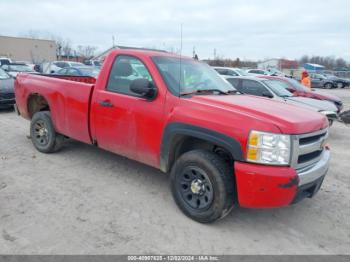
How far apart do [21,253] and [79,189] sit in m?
1.48

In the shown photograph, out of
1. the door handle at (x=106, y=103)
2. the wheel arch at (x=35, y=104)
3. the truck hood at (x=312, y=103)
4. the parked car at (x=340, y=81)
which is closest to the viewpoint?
the door handle at (x=106, y=103)

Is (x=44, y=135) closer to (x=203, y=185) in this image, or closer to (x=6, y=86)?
(x=203, y=185)

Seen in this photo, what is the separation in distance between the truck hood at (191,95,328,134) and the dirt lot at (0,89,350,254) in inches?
46.8

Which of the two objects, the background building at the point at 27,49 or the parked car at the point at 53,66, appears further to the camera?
the background building at the point at 27,49

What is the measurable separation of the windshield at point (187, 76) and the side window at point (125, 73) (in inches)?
9.7

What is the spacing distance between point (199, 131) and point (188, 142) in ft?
1.57

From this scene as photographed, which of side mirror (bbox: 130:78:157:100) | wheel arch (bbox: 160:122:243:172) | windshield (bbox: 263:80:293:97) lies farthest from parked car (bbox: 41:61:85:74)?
wheel arch (bbox: 160:122:243:172)

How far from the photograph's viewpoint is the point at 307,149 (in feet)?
11.2

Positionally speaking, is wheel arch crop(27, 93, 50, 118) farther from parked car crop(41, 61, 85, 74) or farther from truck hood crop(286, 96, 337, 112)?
parked car crop(41, 61, 85, 74)

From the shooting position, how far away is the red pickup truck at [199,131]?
3172 mm

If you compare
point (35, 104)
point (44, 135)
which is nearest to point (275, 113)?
point (44, 135)

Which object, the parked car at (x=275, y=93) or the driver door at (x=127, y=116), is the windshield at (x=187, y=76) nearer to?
the driver door at (x=127, y=116)

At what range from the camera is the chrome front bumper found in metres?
3.28

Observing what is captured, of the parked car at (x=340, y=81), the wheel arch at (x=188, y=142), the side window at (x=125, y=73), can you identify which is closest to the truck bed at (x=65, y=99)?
the side window at (x=125, y=73)
